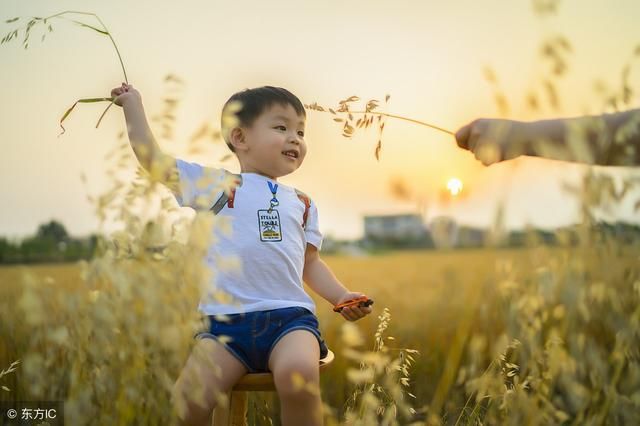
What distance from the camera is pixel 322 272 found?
8.50 feet

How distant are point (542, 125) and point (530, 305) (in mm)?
362

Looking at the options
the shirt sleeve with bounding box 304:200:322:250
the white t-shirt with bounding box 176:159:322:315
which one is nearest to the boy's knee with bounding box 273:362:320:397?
the white t-shirt with bounding box 176:159:322:315

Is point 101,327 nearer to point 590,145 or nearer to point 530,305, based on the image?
point 530,305

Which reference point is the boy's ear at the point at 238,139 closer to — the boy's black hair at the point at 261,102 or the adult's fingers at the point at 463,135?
the boy's black hair at the point at 261,102

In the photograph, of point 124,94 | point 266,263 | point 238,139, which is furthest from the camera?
point 238,139

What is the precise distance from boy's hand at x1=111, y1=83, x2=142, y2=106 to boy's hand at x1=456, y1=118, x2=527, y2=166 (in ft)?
3.76

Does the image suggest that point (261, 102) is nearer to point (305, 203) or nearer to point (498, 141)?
point (305, 203)

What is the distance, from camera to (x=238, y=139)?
8.57 feet

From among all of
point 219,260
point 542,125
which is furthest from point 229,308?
point 542,125

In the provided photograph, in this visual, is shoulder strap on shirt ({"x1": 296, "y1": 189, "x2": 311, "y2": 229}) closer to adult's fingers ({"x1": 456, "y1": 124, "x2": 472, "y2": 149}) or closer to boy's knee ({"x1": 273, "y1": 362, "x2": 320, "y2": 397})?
boy's knee ({"x1": 273, "y1": 362, "x2": 320, "y2": 397})

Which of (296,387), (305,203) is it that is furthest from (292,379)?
(305,203)

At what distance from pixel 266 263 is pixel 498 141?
118 cm

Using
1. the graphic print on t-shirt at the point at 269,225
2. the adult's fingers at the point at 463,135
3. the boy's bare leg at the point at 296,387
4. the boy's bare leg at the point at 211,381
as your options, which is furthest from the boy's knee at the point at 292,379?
the adult's fingers at the point at 463,135

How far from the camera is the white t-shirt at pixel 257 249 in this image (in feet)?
7.35
